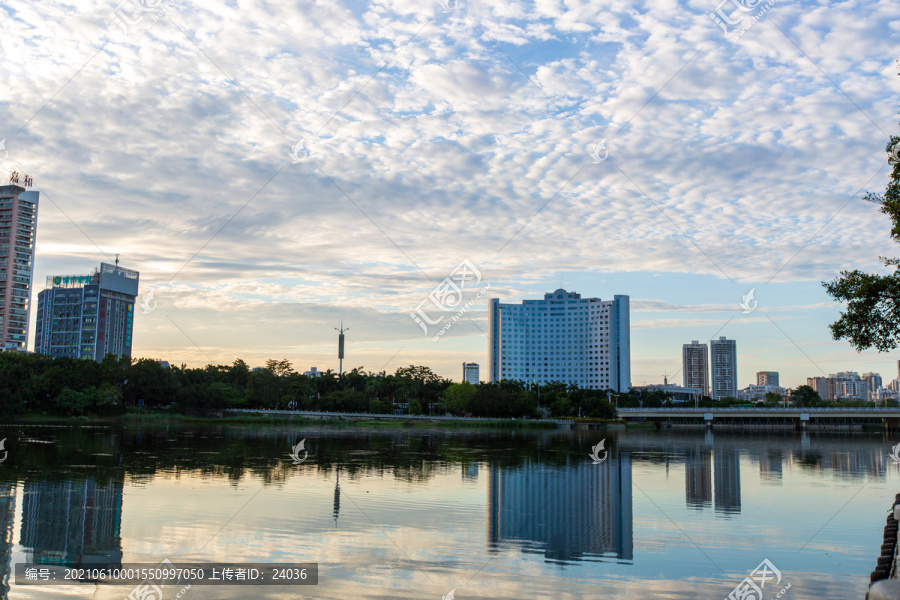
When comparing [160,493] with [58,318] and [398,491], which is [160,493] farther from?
[58,318]

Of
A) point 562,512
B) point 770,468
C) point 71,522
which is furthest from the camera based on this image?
point 770,468

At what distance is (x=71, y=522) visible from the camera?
17.9 m

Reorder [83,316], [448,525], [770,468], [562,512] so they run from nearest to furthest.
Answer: [448,525] < [562,512] < [770,468] < [83,316]

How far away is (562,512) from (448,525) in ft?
14.9

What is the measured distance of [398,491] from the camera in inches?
1013

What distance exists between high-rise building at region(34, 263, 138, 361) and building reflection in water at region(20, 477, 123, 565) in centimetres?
17978

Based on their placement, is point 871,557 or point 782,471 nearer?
point 871,557

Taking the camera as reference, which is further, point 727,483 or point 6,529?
point 727,483

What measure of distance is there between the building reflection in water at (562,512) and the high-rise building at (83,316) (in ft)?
594

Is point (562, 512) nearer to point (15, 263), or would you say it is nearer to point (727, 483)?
point (727, 483)

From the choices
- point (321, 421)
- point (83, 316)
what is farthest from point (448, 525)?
point (83, 316)

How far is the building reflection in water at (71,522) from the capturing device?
48.9 ft

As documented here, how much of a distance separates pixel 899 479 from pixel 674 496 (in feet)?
57.5

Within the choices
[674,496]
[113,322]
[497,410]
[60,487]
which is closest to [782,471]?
[674,496]
